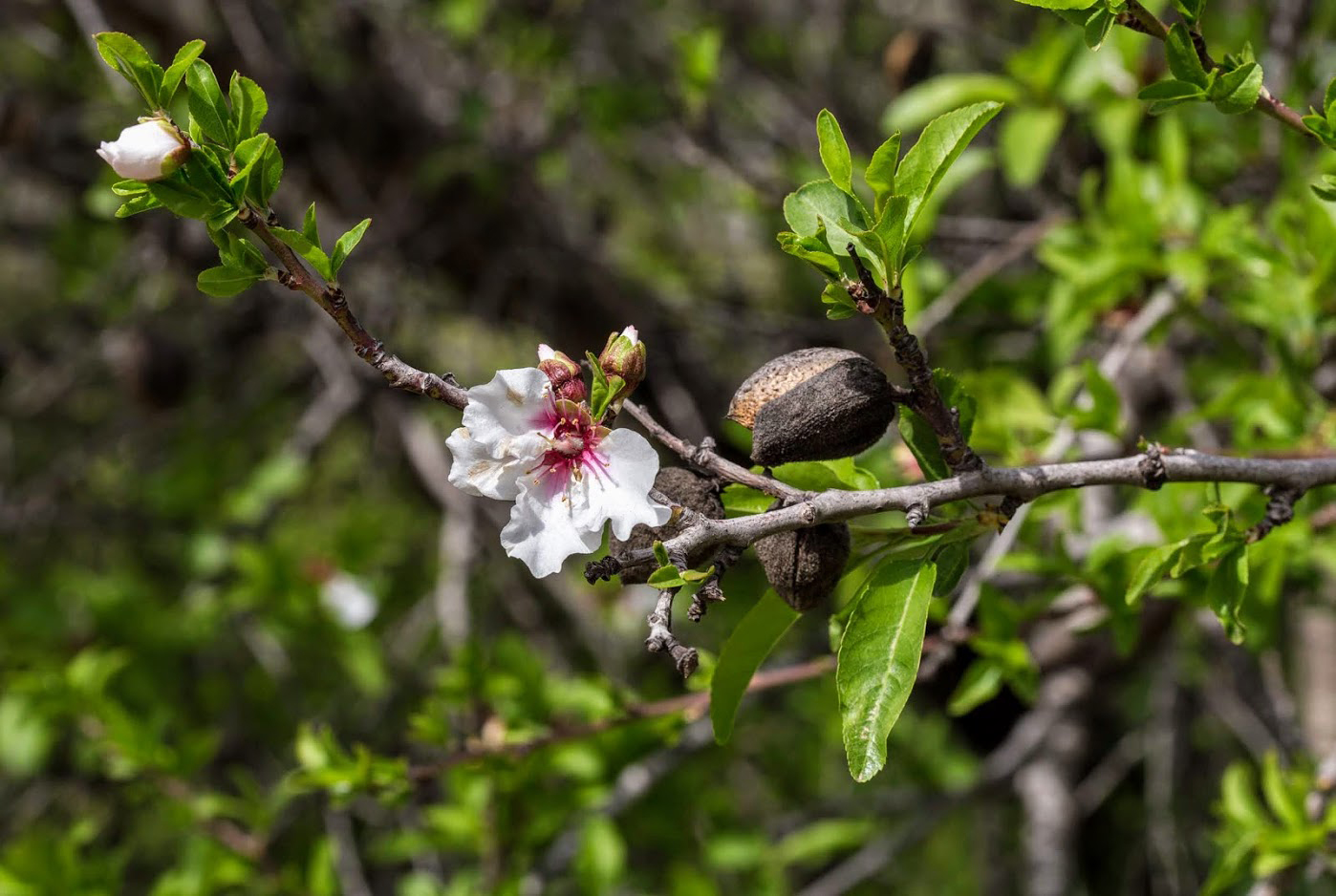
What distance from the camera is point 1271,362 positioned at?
2.59 metres

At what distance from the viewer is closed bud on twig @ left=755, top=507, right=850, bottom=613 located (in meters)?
1.24

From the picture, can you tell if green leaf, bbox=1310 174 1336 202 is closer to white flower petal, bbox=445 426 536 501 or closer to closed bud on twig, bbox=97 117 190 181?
white flower petal, bbox=445 426 536 501

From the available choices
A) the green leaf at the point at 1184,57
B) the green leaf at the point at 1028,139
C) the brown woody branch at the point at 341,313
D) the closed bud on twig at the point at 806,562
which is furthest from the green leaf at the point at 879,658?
the green leaf at the point at 1028,139

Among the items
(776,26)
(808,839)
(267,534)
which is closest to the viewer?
(808,839)

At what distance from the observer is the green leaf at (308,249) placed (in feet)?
4.14

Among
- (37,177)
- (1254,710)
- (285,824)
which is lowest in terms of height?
(1254,710)

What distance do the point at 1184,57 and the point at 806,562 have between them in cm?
71

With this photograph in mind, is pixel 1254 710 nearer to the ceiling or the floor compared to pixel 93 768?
nearer to the floor

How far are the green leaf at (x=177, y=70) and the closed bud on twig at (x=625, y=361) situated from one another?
1.77ft

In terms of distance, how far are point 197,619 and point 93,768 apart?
27.3 inches

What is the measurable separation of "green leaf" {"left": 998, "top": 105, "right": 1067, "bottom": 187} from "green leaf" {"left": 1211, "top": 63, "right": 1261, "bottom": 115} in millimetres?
1452

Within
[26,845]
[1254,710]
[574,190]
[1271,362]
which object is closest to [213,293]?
[26,845]

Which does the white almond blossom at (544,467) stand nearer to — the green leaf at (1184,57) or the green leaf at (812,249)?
the green leaf at (812,249)

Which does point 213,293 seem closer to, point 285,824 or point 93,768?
point 285,824
